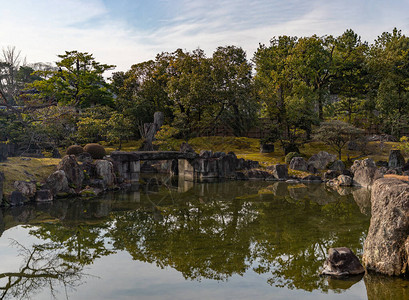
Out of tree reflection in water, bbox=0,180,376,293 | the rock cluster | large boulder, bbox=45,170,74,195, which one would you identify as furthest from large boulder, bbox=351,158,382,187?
large boulder, bbox=45,170,74,195

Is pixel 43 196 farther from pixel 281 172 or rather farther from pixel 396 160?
pixel 396 160

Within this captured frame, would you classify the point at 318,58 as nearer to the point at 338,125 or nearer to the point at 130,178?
the point at 338,125

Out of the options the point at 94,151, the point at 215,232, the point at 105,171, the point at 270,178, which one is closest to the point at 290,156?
the point at 270,178

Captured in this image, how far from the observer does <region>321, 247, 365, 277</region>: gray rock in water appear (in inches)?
366

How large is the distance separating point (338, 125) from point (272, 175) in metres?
8.09

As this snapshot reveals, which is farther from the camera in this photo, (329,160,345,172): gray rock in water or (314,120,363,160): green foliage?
(314,120,363,160): green foliage

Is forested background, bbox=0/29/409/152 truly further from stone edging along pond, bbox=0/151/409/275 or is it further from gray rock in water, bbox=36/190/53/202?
gray rock in water, bbox=36/190/53/202

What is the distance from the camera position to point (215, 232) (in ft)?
46.2

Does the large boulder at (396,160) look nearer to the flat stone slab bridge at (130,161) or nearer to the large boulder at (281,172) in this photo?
the large boulder at (281,172)

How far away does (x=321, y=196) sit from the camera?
23.1 m

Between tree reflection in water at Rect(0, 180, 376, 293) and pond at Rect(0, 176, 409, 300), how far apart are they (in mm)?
39

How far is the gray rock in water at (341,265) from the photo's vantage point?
30.5 feet

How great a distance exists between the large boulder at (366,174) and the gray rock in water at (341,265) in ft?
62.3

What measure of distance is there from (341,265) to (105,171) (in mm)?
19589
